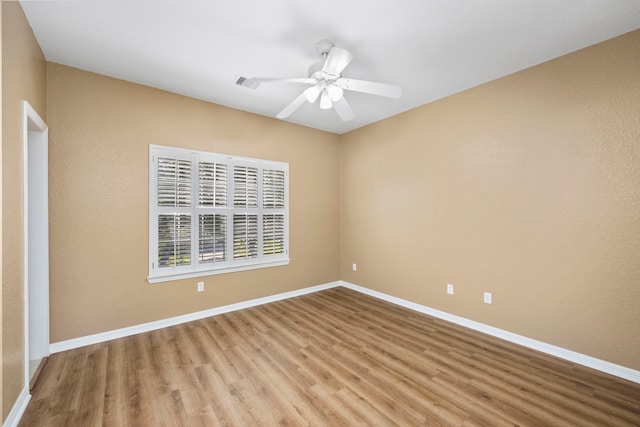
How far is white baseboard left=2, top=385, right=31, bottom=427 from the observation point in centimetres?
162

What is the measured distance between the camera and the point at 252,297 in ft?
12.5

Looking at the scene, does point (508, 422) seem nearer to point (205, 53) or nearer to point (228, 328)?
point (228, 328)

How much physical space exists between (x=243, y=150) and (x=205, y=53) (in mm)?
1431

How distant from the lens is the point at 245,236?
376cm

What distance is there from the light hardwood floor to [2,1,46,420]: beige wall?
1.34 ft

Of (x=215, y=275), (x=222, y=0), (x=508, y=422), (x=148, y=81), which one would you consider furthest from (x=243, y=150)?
(x=508, y=422)

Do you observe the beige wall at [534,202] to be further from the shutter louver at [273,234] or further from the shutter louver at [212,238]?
the shutter louver at [212,238]

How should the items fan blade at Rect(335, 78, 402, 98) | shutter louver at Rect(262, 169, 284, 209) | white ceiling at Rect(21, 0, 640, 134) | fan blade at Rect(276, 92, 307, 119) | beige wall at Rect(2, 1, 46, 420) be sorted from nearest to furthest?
beige wall at Rect(2, 1, 46, 420), white ceiling at Rect(21, 0, 640, 134), fan blade at Rect(335, 78, 402, 98), fan blade at Rect(276, 92, 307, 119), shutter louver at Rect(262, 169, 284, 209)

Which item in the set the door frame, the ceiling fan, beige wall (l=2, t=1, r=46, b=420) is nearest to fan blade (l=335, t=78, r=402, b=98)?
the ceiling fan

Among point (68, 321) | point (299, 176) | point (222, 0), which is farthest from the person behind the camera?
point (299, 176)

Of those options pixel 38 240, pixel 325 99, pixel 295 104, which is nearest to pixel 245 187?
pixel 295 104

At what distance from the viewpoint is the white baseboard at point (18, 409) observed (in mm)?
1625

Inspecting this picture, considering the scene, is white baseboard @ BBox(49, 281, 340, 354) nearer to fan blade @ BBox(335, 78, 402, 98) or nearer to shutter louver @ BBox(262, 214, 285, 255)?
shutter louver @ BBox(262, 214, 285, 255)

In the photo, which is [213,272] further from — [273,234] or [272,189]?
[272,189]
